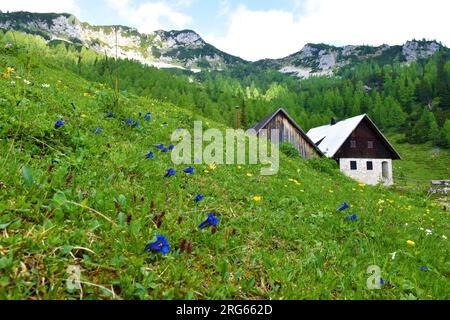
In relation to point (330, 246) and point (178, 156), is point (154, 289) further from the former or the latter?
point (178, 156)

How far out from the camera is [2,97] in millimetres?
5734

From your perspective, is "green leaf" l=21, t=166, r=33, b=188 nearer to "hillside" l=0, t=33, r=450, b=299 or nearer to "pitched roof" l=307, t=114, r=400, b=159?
"hillside" l=0, t=33, r=450, b=299

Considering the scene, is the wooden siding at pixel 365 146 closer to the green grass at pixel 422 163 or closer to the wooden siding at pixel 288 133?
the wooden siding at pixel 288 133

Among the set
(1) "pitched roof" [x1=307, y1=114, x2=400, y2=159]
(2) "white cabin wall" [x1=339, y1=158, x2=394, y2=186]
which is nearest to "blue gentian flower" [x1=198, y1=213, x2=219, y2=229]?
(1) "pitched roof" [x1=307, y1=114, x2=400, y2=159]

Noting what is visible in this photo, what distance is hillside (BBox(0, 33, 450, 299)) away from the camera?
7.60 ft

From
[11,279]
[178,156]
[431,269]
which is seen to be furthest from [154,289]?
[178,156]

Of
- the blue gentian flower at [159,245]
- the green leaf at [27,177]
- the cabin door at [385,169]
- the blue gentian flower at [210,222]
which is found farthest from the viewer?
the cabin door at [385,169]

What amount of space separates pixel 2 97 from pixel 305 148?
30644 mm

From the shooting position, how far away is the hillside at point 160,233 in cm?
232

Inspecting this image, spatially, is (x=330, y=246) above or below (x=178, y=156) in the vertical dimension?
below

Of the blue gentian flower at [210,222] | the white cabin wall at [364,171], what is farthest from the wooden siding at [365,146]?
the blue gentian flower at [210,222]

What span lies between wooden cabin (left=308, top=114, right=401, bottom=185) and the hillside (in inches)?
1638

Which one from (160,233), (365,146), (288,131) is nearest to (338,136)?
(365,146)

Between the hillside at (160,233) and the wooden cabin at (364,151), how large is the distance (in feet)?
137
